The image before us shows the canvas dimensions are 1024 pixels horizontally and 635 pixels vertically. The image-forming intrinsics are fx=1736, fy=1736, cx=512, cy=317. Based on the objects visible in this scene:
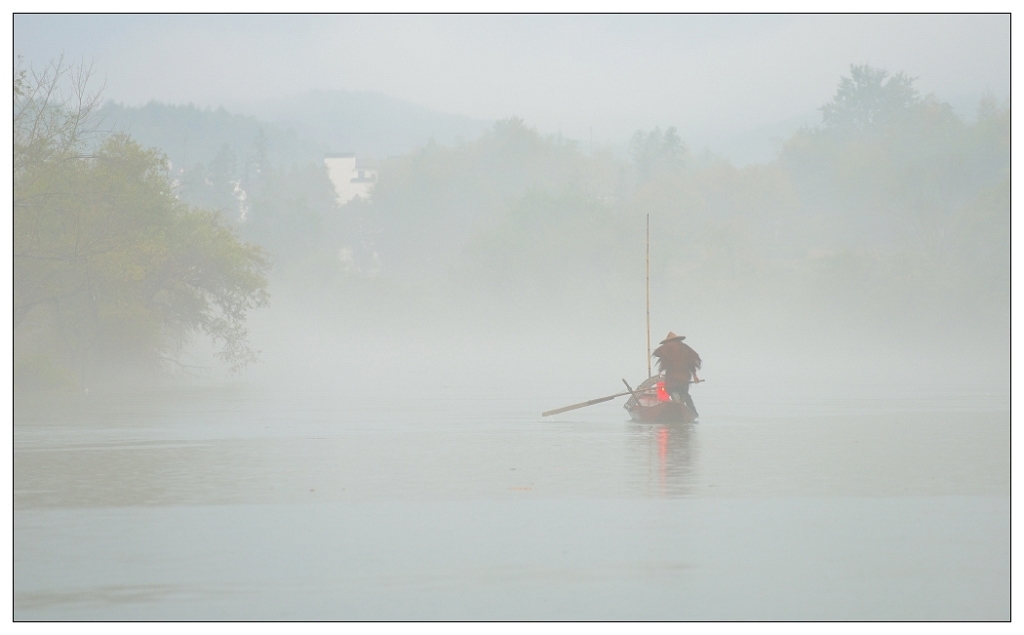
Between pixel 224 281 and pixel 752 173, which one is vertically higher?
pixel 752 173

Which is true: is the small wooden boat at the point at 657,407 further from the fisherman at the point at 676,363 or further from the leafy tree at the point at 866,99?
the leafy tree at the point at 866,99

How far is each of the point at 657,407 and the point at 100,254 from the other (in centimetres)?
2277

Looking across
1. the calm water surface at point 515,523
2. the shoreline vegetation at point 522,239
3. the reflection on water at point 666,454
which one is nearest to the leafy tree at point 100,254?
the shoreline vegetation at point 522,239

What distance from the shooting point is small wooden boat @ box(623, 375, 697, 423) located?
1268 inches

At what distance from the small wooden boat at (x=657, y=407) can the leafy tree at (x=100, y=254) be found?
16.0 meters

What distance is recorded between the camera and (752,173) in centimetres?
13962

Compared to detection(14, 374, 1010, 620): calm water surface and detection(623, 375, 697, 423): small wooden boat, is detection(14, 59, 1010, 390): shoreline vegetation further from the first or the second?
detection(14, 374, 1010, 620): calm water surface

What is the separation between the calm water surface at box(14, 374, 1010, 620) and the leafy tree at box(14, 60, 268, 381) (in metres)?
15.1

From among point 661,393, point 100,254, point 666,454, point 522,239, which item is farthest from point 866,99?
point 666,454

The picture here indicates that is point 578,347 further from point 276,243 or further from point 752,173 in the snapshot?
point 276,243

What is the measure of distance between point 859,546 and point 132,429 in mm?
20538

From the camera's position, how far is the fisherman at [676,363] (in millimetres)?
31281

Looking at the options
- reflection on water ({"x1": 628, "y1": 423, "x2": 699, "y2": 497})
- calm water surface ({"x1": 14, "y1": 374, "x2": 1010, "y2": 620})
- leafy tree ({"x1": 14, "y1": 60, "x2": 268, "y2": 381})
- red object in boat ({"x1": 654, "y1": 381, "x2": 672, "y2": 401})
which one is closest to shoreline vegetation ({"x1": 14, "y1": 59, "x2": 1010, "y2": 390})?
leafy tree ({"x1": 14, "y1": 60, "x2": 268, "y2": 381})

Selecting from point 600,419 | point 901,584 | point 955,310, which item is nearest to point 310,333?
point 955,310
